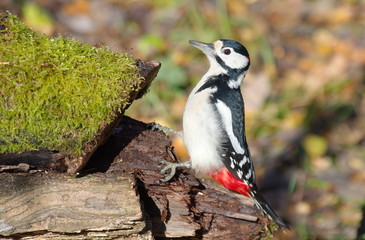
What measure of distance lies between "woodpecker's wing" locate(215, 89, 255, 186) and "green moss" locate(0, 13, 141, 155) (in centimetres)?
86

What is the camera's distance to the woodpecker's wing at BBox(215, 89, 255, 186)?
3.52m

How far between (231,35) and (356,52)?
166 cm

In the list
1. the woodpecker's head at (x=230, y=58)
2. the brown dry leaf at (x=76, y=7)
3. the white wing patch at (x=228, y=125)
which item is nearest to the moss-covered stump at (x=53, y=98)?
the white wing patch at (x=228, y=125)

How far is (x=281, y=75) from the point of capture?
22.3 feet

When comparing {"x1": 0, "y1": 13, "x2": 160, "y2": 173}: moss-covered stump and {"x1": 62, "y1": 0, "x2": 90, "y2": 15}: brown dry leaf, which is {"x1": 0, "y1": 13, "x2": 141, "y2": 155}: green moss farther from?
{"x1": 62, "y1": 0, "x2": 90, "y2": 15}: brown dry leaf

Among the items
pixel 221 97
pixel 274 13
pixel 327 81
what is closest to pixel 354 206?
pixel 327 81

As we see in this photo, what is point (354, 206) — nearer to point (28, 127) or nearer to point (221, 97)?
point (221, 97)

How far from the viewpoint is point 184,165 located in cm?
337

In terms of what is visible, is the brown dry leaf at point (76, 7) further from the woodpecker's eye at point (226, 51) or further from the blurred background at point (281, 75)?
the woodpecker's eye at point (226, 51)

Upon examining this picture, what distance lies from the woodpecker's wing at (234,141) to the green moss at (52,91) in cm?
86

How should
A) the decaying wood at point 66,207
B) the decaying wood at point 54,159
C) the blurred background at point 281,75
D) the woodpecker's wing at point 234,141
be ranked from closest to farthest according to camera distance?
1. the decaying wood at point 66,207
2. the decaying wood at point 54,159
3. the woodpecker's wing at point 234,141
4. the blurred background at point 281,75

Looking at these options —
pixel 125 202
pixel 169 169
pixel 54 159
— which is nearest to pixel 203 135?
pixel 169 169

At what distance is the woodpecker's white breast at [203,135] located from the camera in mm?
3539

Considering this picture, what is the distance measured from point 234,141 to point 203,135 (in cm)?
21
